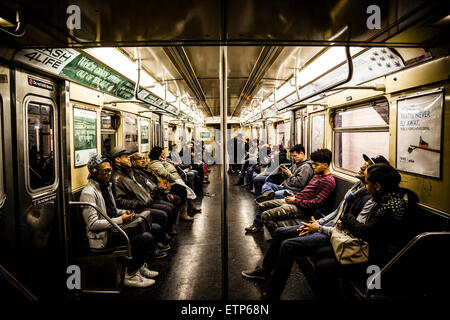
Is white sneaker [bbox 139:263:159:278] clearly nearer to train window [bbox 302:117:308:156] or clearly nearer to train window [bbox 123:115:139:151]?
train window [bbox 123:115:139:151]

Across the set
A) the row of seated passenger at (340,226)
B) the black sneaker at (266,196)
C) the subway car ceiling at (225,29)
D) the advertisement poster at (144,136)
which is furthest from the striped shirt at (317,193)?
the advertisement poster at (144,136)

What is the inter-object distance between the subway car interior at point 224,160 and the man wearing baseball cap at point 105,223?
2 centimetres

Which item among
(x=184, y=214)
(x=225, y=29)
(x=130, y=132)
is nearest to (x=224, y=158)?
(x=225, y=29)

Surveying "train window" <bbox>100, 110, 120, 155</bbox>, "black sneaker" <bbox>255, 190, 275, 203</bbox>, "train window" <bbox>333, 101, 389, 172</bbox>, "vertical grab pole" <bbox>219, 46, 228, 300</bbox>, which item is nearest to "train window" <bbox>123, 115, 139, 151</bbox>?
"train window" <bbox>100, 110, 120, 155</bbox>

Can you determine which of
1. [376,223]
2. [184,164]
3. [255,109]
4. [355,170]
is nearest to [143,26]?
[376,223]

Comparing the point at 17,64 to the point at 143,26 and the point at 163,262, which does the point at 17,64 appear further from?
the point at 163,262

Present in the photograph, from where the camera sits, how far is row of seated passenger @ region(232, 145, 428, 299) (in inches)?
81.4

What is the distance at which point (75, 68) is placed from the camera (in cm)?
298

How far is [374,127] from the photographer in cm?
352

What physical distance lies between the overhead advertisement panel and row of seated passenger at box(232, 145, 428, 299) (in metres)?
3.06

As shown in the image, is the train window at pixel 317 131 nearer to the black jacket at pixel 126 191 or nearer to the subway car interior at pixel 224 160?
the subway car interior at pixel 224 160

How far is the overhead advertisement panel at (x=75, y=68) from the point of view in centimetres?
229

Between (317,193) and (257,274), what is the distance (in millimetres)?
1386

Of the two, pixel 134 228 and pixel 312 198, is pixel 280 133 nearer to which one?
pixel 312 198
